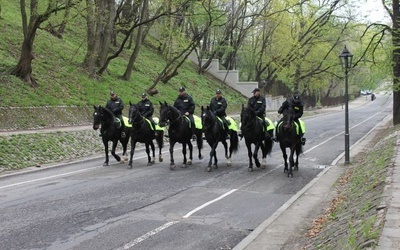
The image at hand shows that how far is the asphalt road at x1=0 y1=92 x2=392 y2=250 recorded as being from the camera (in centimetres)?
776

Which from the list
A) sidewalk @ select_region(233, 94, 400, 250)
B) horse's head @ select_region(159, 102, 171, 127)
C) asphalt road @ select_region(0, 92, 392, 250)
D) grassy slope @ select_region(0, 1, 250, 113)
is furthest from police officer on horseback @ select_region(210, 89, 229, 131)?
grassy slope @ select_region(0, 1, 250, 113)

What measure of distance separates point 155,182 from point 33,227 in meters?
5.12

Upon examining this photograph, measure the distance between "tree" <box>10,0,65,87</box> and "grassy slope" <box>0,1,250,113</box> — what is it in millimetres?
568

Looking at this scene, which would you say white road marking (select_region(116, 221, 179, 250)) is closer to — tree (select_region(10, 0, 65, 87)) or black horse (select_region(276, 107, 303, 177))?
black horse (select_region(276, 107, 303, 177))

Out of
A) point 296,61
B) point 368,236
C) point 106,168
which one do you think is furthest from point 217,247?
point 296,61

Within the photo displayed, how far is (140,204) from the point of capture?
1027cm

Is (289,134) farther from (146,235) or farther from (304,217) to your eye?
(146,235)

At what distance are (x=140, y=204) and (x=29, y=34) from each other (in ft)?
50.2

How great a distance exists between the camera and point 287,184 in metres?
13.1

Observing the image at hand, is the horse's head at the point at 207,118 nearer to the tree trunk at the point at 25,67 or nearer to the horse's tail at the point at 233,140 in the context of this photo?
the horse's tail at the point at 233,140

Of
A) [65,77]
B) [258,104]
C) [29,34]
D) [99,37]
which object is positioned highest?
[99,37]

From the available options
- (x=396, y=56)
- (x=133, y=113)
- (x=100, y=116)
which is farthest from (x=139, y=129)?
(x=396, y=56)

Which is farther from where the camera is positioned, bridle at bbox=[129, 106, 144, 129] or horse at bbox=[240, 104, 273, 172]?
bridle at bbox=[129, 106, 144, 129]

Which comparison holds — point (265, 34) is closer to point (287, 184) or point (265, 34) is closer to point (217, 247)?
point (287, 184)
